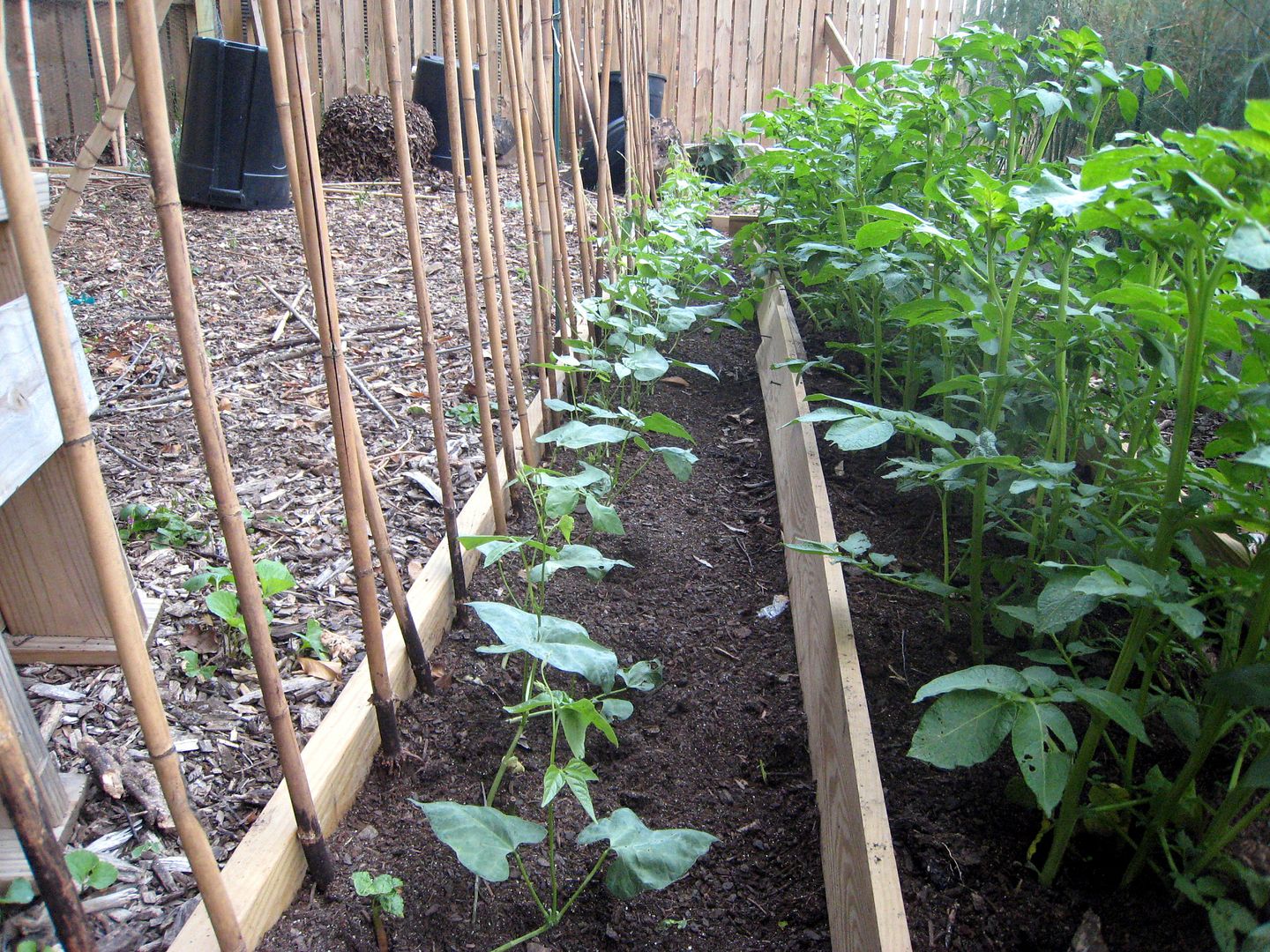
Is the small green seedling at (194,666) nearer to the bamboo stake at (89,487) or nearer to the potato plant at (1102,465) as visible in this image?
the bamboo stake at (89,487)

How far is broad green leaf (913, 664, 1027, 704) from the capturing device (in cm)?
108

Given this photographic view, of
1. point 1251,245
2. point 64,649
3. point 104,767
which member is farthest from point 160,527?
point 1251,245

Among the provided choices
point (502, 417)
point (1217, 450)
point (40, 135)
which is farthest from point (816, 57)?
point (1217, 450)

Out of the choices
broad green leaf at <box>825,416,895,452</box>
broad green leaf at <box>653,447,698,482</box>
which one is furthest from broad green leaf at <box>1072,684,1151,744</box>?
broad green leaf at <box>653,447,698,482</box>

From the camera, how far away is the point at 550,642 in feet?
4.38

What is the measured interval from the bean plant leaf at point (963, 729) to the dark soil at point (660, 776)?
0.43 meters

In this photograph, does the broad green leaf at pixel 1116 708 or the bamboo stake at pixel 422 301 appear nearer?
the broad green leaf at pixel 1116 708

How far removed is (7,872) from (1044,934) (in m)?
1.41

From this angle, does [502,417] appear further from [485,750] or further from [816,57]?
[816,57]

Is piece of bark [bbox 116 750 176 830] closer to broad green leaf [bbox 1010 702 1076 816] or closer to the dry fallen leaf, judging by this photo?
the dry fallen leaf

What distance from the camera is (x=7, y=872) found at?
125cm

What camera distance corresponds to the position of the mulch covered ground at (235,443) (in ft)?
5.00

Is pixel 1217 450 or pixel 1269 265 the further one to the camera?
pixel 1217 450

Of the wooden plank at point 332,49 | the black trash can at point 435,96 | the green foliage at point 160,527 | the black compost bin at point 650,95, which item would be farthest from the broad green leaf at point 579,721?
the wooden plank at point 332,49
